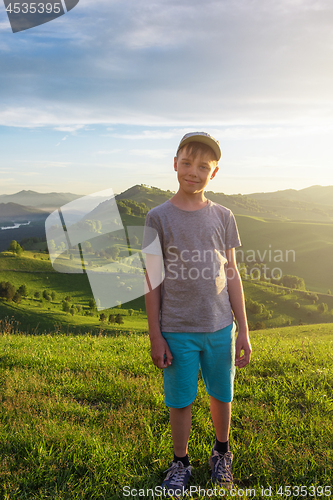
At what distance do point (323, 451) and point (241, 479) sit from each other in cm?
83

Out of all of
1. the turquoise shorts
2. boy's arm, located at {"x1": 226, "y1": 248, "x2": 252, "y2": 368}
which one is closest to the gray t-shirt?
the turquoise shorts

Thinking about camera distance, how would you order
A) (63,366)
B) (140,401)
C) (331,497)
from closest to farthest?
(331,497)
(140,401)
(63,366)

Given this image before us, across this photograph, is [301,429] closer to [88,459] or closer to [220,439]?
[220,439]

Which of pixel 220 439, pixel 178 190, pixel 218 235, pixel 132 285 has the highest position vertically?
pixel 178 190

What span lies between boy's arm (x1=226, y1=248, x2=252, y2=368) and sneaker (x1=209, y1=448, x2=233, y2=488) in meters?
0.80

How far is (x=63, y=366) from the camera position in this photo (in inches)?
182

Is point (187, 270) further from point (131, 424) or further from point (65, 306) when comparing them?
point (65, 306)

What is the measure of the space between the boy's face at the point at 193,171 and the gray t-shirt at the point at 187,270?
0.60ft

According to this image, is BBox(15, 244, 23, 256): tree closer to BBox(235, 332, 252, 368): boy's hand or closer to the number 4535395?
BBox(235, 332, 252, 368): boy's hand

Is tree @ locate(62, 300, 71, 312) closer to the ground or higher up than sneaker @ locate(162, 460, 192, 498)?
closer to the ground

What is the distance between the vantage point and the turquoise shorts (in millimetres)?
2311

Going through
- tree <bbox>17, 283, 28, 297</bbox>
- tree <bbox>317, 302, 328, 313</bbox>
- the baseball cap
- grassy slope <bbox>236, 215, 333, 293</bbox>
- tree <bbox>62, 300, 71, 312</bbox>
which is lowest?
tree <bbox>317, 302, 328, 313</bbox>

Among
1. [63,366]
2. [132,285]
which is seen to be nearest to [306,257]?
[132,285]

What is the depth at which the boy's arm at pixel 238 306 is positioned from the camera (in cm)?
257
